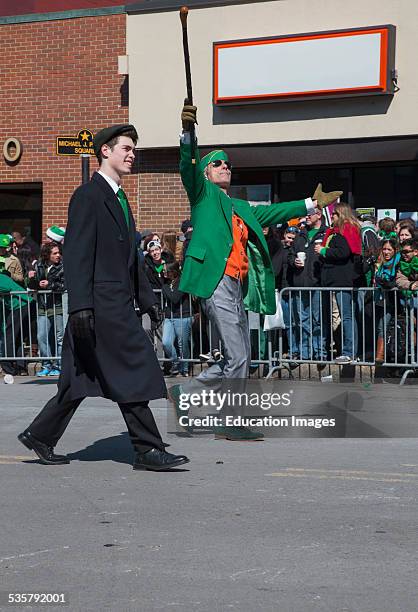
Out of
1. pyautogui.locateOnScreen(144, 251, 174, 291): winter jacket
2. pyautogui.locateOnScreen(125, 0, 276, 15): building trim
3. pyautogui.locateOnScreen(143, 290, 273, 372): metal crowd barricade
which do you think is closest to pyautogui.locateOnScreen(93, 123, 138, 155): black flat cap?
pyautogui.locateOnScreen(143, 290, 273, 372): metal crowd barricade

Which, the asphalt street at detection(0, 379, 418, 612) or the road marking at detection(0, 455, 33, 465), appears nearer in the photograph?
the asphalt street at detection(0, 379, 418, 612)

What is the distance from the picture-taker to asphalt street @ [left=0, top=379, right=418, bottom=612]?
4.73 meters

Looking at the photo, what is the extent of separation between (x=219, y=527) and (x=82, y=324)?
65.0 inches

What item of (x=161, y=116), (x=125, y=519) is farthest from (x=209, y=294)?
(x=161, y=116)

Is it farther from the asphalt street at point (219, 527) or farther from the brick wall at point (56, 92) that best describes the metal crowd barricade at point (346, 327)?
the brick wall at point (56, 92)

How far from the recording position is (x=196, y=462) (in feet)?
A: 25.0

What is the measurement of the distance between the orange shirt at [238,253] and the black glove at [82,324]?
5.64 feet

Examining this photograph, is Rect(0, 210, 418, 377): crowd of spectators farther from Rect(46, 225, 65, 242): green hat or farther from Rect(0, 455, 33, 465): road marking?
Rect(0, 455, 33, 465): road marking

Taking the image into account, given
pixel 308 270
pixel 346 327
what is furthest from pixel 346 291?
pixel 308 270

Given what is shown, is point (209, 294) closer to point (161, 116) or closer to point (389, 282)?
point (389, 282)

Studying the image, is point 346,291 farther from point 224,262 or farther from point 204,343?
point 224,262

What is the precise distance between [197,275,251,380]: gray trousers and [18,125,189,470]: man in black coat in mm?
1227

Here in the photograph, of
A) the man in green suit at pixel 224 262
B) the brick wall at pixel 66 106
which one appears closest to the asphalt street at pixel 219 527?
the man in green suit at pixel 224 262

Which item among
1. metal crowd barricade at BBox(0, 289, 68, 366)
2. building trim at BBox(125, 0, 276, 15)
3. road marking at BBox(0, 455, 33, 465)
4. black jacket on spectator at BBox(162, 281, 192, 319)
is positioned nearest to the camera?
road marking at BBox(0, 455, 33, 465)
